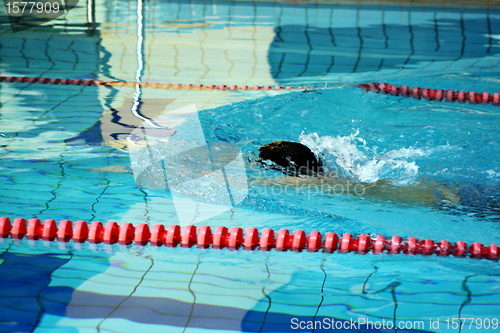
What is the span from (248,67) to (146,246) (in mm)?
3886

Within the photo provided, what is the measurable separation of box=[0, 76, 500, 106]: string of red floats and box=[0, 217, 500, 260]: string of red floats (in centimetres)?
293

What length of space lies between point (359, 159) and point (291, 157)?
28.1 inches

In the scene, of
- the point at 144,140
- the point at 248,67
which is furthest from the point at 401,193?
the point at 248,67

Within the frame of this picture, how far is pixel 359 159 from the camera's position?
3490mm

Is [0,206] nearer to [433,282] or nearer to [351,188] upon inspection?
[351,188]

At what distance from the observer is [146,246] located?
7.32 feet

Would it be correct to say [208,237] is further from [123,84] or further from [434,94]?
[434,94]

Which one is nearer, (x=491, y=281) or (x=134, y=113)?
(x=491, y=281)

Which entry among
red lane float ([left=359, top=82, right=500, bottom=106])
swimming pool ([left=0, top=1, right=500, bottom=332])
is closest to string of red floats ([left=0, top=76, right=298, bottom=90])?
swimming pool ([left=0, top=1, right=500, bottom=332])

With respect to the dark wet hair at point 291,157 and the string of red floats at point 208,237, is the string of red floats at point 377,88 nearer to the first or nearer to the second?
the dark wet hair at point 291,157

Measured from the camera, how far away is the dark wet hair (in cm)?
306

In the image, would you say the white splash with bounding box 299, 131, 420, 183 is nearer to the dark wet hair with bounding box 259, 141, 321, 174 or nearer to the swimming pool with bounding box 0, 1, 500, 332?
the swimming pool with bounding box 0, 1, 500, 332

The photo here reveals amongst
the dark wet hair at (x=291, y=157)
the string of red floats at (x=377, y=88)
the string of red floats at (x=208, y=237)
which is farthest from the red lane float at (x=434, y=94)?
the string of red floats at (x=208, y=237)

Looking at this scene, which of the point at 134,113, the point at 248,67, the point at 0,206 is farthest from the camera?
the point at 248,67
